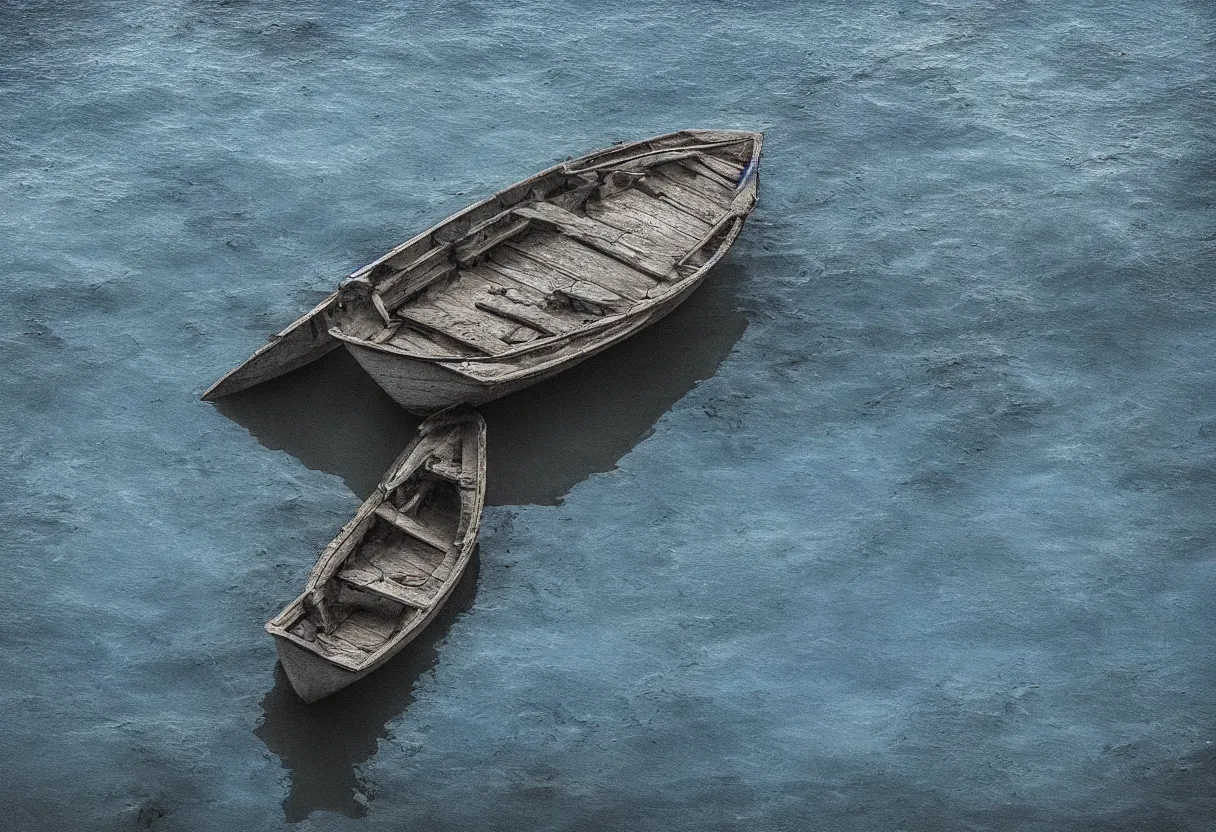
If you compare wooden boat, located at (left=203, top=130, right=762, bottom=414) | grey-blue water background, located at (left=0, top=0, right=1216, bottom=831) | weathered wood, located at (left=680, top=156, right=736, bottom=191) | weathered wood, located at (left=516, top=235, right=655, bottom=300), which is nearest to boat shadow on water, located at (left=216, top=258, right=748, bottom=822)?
grey-blue water background, located at (left=0, top=0, right=1216, bottom=831)

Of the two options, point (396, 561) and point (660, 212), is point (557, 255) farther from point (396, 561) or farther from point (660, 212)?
point (396, 561)

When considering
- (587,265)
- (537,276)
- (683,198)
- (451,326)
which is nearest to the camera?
(451,326)

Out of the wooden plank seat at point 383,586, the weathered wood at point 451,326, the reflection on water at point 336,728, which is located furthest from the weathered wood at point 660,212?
the reflection on water at point 336,728

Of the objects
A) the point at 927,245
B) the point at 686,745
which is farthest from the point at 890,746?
the point at 927,245

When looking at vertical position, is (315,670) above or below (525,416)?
below

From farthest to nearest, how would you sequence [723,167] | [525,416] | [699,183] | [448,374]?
1. [723,167]
2. [699,183]
3. [525,416]
4. [448,374]

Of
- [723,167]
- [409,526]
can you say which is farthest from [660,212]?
[409,526]

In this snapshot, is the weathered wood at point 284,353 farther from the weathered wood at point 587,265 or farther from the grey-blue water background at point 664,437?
the weathered wood at point 587,265

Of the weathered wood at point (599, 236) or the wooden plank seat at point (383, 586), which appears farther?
the weathered wood at point (599, 236)
